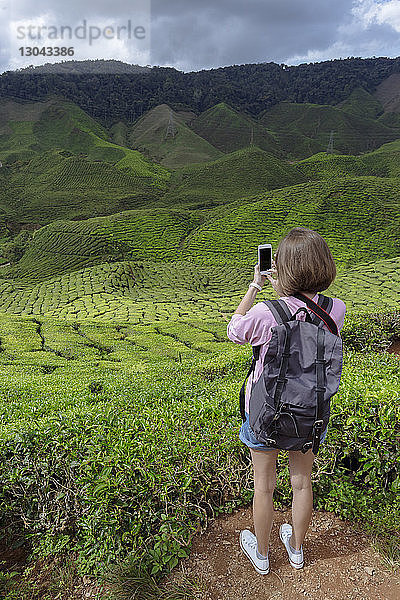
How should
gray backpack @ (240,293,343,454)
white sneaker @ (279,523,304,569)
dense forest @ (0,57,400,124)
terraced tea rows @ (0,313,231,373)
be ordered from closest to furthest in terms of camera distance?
gray backpack @ (240,293,343,454)
white sneaker @ (279,523,304,569)
terraced tea rows @ (0,313,231,373)
dense forest @ (0,57,400,124)

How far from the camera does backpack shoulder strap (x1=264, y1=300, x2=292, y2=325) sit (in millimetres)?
1790

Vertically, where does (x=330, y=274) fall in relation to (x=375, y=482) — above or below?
above

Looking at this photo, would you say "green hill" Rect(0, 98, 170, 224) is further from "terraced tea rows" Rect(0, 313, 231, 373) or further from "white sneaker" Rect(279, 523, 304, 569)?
"white sneaker" Rect(279, 523, 304, 569)

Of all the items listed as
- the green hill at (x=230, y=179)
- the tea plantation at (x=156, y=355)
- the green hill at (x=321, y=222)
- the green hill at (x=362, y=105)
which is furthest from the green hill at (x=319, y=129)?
the green hill at (x=321, y=222)

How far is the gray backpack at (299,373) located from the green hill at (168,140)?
8010cm

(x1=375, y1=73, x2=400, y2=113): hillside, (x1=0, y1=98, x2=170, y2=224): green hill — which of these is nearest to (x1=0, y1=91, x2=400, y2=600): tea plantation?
(x1=0, y1=98, x2=170, y2=224): green hill

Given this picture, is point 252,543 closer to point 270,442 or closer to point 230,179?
point 270,442

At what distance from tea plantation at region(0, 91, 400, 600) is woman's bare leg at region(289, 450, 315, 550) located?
55 cm

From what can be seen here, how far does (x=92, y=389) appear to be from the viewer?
5699mm

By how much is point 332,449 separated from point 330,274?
1.39m

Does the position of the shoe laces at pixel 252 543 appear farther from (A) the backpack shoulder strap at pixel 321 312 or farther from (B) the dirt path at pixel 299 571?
(A) the backpack shoulder strap at pixel 321 312

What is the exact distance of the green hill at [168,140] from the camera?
81062mm

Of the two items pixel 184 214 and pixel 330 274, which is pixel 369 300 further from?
pixel 184 214

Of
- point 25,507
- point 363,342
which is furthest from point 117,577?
point 363,342
